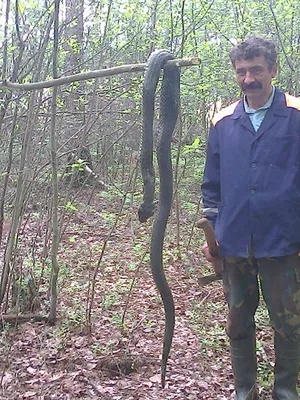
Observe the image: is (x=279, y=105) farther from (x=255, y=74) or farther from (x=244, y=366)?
(x=244, y=366)

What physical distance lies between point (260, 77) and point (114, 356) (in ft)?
6.97

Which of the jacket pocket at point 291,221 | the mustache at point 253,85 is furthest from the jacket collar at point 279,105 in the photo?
the jacket pocket at point 291,221

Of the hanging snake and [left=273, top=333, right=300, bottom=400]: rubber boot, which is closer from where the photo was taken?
the hanging snake

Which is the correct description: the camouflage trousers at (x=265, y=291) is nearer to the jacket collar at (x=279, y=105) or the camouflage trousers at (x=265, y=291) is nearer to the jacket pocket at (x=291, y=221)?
the jacket pocket at (x=291, y=221)

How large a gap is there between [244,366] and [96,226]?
4.48 meters

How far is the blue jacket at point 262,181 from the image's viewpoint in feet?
7.30

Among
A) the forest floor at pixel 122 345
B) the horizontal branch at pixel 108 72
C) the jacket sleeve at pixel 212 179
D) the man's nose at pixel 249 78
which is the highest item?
the man's nose at pixel 249 78

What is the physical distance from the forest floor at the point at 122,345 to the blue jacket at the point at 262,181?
1.08 m

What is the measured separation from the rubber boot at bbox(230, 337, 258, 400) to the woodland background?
0.42 m

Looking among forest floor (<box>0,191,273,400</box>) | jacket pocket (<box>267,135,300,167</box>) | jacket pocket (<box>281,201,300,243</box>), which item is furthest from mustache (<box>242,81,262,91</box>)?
forest floor (<box>0,191,273,400</box>)

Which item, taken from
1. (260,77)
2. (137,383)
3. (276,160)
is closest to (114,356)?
(137,383)

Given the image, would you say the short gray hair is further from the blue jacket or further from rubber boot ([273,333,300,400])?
rubber boot ([273,333,300,400])

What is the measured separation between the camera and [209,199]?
2.54 metres

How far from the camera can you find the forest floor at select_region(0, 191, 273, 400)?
3.05 m
